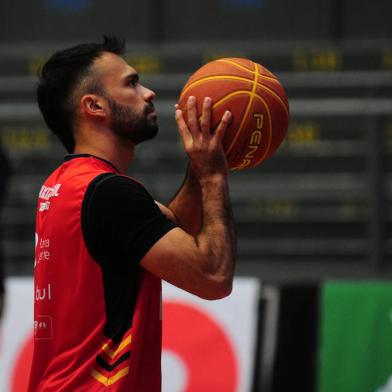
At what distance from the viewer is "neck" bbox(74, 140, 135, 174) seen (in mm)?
3816

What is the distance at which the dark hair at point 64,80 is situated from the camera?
3.84 m

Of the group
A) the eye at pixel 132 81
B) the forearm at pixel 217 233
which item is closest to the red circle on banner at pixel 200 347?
the eye at pixel 132 81

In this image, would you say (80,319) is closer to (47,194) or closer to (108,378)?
(108,378)

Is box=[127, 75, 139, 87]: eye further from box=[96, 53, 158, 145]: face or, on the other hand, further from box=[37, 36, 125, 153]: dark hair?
box=[37, 36, 125, 153]: dark hair

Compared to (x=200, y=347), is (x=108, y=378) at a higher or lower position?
higher

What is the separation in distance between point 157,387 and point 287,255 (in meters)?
5.90

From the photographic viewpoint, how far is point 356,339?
23.5 ft

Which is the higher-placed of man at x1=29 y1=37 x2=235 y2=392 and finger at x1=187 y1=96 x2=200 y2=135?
finger at x1=187 y1=96 x2=200 y2=135

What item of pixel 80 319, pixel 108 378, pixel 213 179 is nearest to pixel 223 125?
pixel 213 179

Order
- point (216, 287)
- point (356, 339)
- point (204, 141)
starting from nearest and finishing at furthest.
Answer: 1. point (216, 287)
2. point (204, 141)
3. point (356, 339)

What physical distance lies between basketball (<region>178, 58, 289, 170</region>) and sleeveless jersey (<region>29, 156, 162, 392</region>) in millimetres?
416

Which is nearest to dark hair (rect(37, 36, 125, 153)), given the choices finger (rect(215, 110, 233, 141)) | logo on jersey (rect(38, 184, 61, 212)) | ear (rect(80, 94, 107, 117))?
ear (rect(80, 94, 107, 117))

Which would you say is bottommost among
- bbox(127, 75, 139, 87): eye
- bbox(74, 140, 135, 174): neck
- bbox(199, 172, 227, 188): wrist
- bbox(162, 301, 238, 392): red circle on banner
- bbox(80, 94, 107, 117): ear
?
bbox(162, 301, 238, 392): red circle on banner

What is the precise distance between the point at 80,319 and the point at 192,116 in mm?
736
